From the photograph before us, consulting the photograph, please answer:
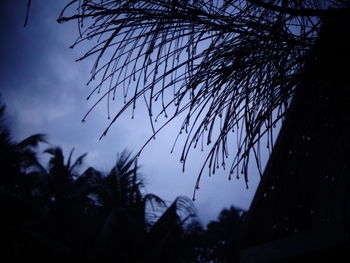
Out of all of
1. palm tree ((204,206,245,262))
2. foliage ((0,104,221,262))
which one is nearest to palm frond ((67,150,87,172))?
foliage ((0,104,221,262))

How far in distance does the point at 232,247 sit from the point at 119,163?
13.0 metres

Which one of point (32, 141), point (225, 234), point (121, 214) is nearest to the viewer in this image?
point (121, 214)

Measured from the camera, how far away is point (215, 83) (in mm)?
1385

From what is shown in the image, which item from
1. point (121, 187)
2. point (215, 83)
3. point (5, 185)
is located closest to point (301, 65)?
point (215, 83)

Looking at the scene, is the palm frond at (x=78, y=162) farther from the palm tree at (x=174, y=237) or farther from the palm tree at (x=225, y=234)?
the palm tree at (x=225, y=234)

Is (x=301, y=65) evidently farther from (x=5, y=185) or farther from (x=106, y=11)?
(x=5, y=185)

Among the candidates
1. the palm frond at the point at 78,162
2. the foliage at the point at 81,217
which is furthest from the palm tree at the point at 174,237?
the palm frond at the point at 78,162

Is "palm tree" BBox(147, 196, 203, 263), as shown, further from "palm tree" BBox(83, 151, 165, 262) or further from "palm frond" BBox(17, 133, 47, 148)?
"palm frond" BBox(17, 133, 47, 148)

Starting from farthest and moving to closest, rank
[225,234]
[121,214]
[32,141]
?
[225,234] → [32,141] → [121,214]

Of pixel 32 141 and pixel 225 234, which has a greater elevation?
pixel 32 141

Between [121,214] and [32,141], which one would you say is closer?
[121,214]

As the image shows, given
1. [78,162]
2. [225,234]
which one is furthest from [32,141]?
[225,234]

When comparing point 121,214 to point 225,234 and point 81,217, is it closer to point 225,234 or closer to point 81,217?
point 81,217

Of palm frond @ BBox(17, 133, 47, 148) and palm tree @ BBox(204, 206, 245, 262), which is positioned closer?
palm frond @ BBox(17, 133, 47, 148)
